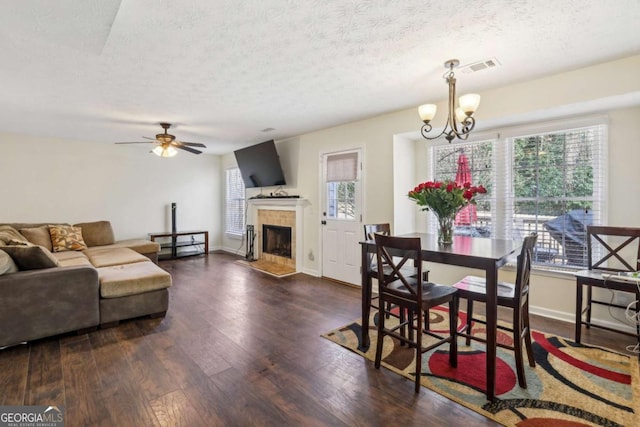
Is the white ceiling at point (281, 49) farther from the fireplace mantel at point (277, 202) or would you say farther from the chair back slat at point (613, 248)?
the fireplace mantel at point (277, 202)

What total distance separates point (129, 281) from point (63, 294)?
1.72 ft

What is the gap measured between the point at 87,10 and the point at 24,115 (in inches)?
136

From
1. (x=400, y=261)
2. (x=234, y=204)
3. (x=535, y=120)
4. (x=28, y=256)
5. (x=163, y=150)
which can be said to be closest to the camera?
(x=400, y=261)

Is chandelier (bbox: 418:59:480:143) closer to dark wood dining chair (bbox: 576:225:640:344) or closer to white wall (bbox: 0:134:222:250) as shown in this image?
dark wood dining chair (bbox: 576:225:640:344)

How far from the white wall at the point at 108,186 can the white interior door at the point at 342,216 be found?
372cm

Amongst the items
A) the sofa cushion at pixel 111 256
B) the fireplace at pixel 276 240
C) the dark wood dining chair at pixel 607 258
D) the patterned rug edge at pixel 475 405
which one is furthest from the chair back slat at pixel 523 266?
the sofa cushion at pixel 111 256

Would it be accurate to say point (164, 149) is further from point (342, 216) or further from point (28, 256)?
point (342, 216)

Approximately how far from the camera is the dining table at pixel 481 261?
196cm

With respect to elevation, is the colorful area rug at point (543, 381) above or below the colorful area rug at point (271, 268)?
below

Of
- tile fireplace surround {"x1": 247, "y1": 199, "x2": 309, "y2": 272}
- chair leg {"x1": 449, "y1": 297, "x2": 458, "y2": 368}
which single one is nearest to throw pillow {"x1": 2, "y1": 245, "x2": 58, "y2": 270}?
tile fireplace surround {"x1": 247, "y1": 199, "x2": 309, "y2": 272}

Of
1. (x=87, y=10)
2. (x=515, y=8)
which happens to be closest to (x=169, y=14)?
(x=87, y=10)

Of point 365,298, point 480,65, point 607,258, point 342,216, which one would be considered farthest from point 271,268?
point 607,258

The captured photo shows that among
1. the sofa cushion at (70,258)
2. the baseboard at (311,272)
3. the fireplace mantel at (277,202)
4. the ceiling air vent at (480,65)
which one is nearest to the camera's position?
the ceiling air vent at (480,65)

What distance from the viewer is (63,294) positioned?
280 centimetres
